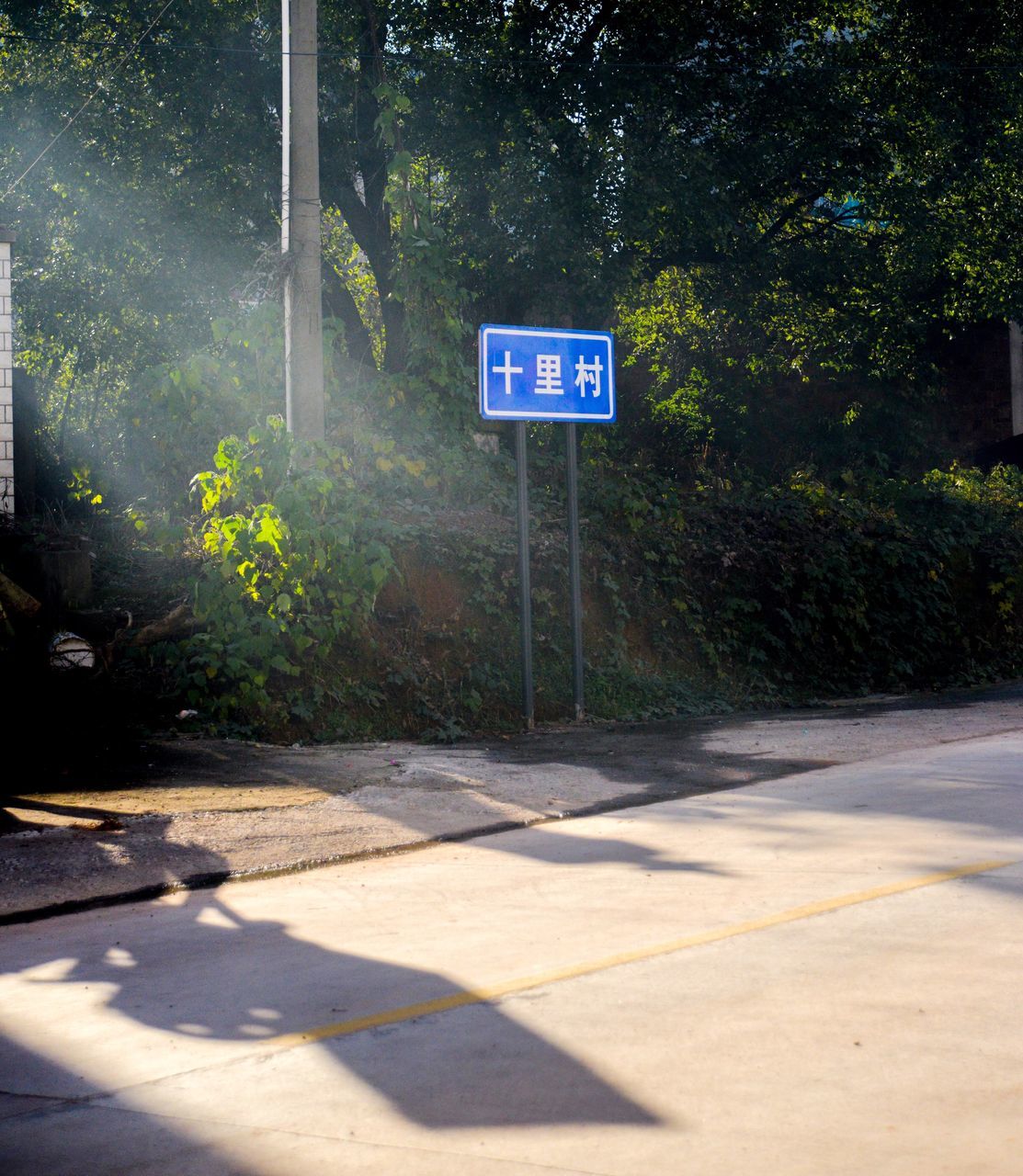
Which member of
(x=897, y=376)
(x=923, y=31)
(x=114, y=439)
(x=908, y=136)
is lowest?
(x=114, y=439)

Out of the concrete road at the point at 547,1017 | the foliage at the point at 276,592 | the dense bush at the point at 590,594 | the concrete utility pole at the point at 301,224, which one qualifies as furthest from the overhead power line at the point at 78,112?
the concrete road at the point at 547,1017

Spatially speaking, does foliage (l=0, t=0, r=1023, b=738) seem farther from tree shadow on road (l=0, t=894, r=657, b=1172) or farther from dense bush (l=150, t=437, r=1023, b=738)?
tree shadow on road (l=0, t=894, r=657, b=1172)

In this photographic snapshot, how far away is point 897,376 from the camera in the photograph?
94.7 feet

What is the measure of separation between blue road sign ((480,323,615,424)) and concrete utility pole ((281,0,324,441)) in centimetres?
152

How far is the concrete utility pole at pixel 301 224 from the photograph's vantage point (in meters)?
12.9

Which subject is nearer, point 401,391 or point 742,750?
point 742,750

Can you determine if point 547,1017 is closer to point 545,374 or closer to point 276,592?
point 276,592

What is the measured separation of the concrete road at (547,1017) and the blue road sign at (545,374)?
596cm

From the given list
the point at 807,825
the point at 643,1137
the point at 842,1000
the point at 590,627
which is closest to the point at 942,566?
the point at 590,627

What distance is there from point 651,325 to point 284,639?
1871cm

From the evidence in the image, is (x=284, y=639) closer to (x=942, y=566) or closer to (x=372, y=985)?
(x=372, y=985)

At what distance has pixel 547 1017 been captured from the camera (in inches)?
196

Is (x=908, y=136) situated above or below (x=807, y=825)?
above

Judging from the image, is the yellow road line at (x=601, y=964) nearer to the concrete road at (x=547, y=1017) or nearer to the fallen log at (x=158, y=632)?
the concrete road at (x=547, y=1017)
